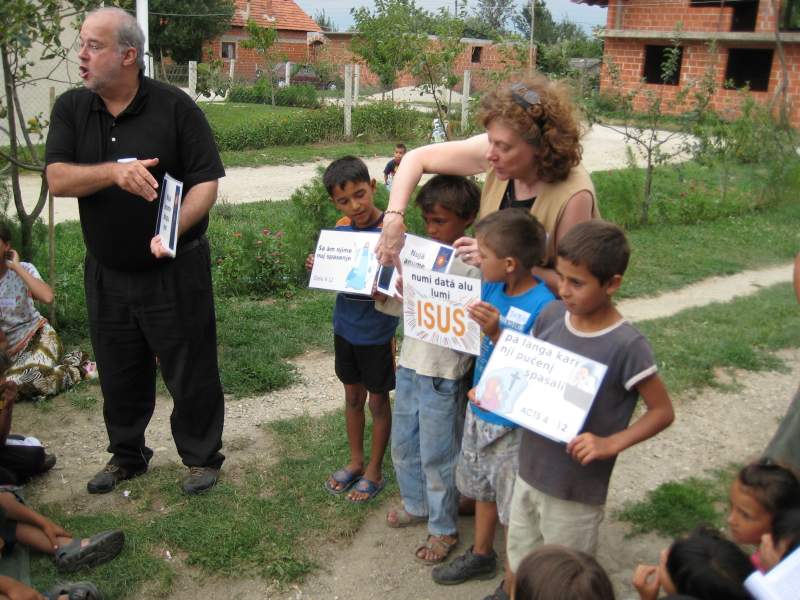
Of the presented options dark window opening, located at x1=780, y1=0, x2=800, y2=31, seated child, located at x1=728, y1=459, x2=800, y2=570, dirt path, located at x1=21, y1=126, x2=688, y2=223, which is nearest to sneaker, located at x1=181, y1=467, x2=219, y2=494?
seated child, located at x1=728, y1=459, x2=800, y2=570

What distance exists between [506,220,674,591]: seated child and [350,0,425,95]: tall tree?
8.53 metres

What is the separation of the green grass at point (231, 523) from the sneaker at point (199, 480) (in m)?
0.04

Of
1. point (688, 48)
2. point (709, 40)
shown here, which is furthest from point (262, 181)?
point (688, 48)

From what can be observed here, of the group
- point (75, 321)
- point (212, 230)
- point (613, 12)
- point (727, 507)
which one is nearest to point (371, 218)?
point (727, 507)

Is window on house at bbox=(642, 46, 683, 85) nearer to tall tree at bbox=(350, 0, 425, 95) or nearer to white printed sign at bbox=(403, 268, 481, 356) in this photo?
tall tree at bbox=(350, 0, 425, 95)

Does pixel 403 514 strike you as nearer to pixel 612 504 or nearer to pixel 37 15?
pixel 612 504

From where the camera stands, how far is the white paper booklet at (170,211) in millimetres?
3424

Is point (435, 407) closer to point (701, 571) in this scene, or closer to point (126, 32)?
point (701, 571)

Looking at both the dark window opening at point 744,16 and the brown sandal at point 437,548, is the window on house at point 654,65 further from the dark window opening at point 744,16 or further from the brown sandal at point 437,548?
the brown sandal at point 437,548

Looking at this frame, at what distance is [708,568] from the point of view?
206cm

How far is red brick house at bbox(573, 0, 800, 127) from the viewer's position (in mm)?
25031

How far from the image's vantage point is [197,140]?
3598mm

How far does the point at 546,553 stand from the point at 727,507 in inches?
90.9

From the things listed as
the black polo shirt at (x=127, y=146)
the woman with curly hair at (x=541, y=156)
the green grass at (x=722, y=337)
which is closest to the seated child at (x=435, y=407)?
the woman with curly hair at (x=541, y=156)
